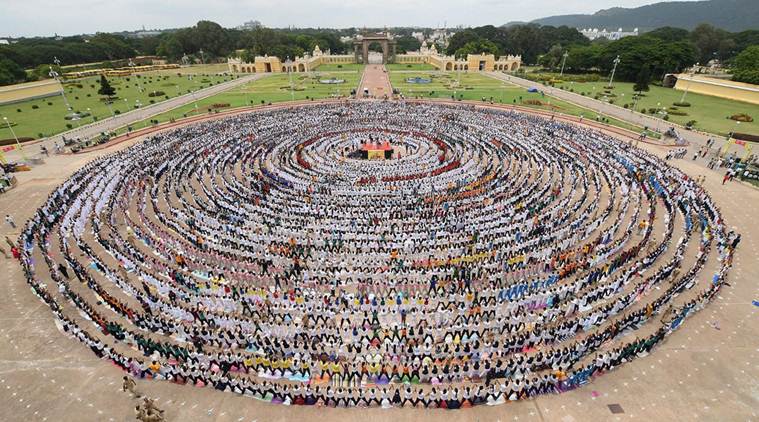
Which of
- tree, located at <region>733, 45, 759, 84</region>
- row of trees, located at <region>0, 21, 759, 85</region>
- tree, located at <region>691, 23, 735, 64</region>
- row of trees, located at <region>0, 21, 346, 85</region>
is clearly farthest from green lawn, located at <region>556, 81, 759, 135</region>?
row of trees, located at <region>0, 21, 346, 85</region>

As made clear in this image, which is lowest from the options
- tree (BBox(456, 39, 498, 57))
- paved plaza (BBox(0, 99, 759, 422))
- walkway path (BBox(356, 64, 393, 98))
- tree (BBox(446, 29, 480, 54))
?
paved plaza (BBox(0, 99, 759, 422))

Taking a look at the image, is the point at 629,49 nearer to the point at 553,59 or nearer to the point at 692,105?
the point at 553,59

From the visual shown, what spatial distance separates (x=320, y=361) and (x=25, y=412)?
1281 centimetres

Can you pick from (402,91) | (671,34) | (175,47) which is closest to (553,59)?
(402,91)

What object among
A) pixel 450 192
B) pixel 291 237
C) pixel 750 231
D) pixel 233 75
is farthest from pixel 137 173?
pixel 233 75

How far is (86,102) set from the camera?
3425 inches

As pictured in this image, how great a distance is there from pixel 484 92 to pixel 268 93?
185 ft

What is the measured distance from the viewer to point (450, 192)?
33.8 m

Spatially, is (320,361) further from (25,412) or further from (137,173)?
(137,173)

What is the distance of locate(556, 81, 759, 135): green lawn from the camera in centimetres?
6172

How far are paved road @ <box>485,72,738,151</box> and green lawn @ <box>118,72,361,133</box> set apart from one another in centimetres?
5245

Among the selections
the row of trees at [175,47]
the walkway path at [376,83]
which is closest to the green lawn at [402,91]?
the walkway path at [376,83]

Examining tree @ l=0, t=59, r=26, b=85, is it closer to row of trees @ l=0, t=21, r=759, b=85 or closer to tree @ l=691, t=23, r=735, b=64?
row of trees @ l=0, t=21, r=759, b=85

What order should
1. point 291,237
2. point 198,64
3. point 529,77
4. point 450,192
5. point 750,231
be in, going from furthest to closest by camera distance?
point 198,64 < point 529,77 < point 450,192 < point 750,231 < point 291,237
